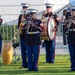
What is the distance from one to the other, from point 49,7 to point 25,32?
222 cm

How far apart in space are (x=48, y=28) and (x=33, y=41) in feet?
6.63

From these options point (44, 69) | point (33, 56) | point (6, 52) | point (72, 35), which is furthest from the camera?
point (6, 52)

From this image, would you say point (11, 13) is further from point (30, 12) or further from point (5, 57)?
point (30, 12)

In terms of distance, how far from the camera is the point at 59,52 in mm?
20844

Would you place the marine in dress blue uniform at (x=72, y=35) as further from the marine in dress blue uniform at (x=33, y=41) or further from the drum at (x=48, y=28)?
the drum at (x=48, y=28)

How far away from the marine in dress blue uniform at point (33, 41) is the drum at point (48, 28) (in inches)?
67.3

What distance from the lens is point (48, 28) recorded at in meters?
15.7

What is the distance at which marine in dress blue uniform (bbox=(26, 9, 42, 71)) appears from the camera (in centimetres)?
1366

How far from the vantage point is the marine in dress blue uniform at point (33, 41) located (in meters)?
13.7

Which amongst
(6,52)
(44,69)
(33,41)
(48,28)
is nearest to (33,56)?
(33,41)

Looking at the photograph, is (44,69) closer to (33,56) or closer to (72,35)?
(33,56)

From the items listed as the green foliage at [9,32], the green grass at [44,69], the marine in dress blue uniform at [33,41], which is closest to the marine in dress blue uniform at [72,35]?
the green grass at [44,69]

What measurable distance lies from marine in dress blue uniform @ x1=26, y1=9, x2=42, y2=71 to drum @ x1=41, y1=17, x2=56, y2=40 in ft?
5.61

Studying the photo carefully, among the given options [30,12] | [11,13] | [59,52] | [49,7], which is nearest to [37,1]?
[11,13]
